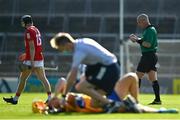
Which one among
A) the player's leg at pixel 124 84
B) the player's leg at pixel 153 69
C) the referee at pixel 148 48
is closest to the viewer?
the player's leg at pixel 124 84

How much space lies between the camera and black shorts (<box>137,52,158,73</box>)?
17453 millimetres

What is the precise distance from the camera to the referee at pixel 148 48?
17.0 metres

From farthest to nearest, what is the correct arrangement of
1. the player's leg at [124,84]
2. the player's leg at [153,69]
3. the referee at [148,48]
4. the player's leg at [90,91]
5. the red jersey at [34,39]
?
the player's leg at [153,69] < the referee at [148,48] < the red jersey at [34,39] < the player's leg at [124,84] < the player's leg at [90,91]

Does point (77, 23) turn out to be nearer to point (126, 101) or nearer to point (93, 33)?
point (93, 33)

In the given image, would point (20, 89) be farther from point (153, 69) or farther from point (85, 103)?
point (85, 103)

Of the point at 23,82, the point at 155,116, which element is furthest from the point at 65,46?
the point at 23,82

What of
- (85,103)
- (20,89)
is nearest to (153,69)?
(20,89)

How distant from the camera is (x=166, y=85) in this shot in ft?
112

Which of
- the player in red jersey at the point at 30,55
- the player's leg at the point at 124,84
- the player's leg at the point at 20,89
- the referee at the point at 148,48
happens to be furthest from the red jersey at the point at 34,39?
the player's leg at the point at 124,84

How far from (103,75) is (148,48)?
5564mm

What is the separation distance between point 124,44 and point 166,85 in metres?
3.82

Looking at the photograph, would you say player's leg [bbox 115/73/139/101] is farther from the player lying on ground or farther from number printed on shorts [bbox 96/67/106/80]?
number printed on shorts [bbox 96/67/106/80]

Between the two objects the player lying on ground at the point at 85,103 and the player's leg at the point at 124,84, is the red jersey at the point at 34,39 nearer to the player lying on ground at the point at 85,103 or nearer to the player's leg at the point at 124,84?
the player lying on ground at the point at 85,103

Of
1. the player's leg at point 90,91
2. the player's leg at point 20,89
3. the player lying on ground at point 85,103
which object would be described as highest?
the player's leg at point 90,91
